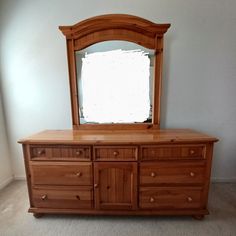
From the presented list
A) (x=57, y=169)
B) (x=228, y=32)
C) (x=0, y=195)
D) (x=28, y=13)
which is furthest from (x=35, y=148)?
(x=228, y=32)

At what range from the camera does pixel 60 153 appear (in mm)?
1458

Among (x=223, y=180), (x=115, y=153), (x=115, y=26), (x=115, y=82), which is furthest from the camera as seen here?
(x=223, y=180)

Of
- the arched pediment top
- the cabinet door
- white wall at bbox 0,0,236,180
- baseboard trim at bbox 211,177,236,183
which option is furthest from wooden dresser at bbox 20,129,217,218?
the arched pediment top

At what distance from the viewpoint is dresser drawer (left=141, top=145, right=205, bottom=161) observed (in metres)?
1.41

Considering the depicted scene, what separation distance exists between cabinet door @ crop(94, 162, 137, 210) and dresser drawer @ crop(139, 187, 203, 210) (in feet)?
0.34

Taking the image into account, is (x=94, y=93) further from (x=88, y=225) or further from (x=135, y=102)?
(x=88, y=225)

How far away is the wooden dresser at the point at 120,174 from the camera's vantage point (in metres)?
1.41

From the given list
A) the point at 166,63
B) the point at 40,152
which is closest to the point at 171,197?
the point at 40,152

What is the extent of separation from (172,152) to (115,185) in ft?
1.98

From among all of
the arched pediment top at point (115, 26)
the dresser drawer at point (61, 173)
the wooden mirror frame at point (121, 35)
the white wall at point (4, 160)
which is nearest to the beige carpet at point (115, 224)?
the dresser drawer at point (61, 173)

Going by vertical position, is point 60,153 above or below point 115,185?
above

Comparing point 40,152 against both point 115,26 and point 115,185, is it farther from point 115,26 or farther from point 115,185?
point 115,26

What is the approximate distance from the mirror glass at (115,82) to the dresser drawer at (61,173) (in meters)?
0.56

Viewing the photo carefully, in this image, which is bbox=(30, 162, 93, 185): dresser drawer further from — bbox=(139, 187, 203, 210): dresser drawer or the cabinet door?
bbox=(139, 187, 203, 210): dresser drawer
